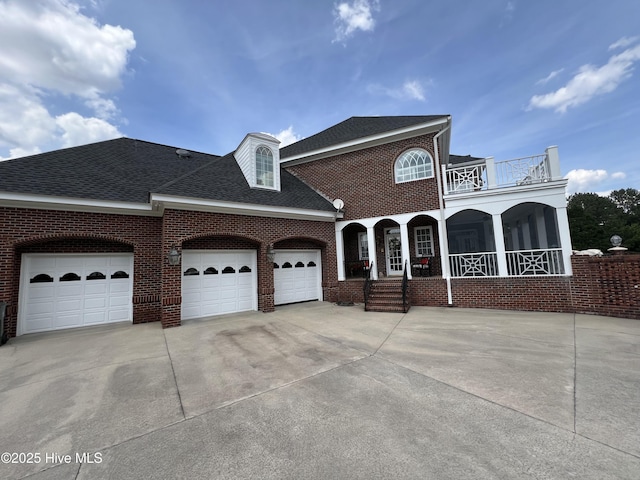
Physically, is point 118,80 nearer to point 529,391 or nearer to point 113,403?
point 113,403

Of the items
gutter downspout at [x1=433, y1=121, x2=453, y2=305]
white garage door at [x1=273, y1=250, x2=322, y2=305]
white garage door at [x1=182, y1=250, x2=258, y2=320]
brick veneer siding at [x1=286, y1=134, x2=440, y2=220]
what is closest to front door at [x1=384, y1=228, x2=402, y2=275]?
brick veneer siding at [x1=286, y1=134, x2=440, y2=220]

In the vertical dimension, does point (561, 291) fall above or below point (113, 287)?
below

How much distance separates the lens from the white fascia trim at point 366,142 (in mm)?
9656

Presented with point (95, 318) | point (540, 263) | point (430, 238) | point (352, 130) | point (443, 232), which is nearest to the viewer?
point (95, 318)

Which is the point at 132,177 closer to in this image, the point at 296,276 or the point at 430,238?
the point at 296,276

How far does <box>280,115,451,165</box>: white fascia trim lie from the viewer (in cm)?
966

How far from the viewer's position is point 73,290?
24.5ft

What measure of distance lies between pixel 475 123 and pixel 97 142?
57.8 ft

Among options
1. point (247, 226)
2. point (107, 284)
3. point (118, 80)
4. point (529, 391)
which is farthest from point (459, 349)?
point (118, 80)

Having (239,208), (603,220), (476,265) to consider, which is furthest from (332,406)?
(603,220)

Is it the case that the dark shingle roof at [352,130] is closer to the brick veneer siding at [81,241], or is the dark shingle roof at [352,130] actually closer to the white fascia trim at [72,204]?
the white fascia trim at [72,204]

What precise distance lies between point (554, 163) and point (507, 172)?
48.6 inches

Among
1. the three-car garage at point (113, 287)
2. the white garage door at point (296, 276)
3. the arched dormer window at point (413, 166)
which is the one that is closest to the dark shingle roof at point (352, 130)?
the arched dormer window at point (413, 166)

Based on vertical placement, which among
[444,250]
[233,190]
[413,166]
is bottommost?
[444,250]
